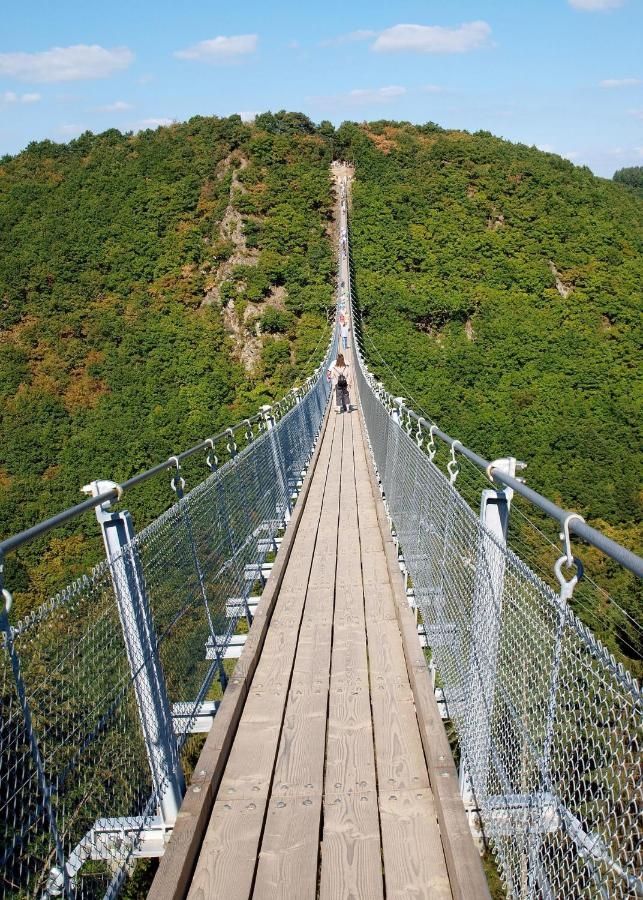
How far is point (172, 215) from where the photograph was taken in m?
35.7

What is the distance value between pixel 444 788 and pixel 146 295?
32.9 m

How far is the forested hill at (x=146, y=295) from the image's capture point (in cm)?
2512

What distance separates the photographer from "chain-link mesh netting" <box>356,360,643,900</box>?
129 cm

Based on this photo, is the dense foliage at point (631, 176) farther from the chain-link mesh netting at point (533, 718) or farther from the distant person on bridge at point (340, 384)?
the chain-link mesh netting at point (533, 718)

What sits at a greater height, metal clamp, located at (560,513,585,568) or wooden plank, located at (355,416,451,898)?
metal clamp, located at (560,513,585,568)

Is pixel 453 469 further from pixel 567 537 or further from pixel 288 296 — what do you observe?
pixel 288 296

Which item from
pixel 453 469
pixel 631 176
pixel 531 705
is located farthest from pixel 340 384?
pixel 631 176

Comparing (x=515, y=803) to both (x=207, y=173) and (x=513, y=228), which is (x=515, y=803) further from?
(x=207, y=173)

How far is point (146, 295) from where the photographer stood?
3303cm

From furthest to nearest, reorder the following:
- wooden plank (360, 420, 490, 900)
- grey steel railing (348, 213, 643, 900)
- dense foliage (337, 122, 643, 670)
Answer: dense foliage (337, 122, 643, 670), wooden plank (360, 420, 490, 900), grey steel railing (348, 213, 643, 900)

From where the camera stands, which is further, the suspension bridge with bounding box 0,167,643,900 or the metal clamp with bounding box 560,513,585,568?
the suspension bridge with bounding box 0,167,643,900

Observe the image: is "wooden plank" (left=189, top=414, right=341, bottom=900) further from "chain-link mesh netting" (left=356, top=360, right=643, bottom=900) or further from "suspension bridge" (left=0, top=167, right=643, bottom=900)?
"chain-link mesh netting" (left=356, top=360, right=643, bottom=900)

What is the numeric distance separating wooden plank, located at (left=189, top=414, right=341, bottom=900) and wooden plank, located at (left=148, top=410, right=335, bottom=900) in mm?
30

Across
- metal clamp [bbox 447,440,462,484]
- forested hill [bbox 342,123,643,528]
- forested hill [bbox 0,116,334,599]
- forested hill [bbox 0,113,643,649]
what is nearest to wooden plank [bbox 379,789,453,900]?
metal clamp [bbox 447,440,462,484]
